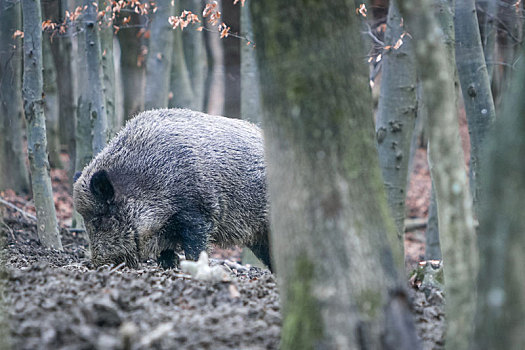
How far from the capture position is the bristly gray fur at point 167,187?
7.55m

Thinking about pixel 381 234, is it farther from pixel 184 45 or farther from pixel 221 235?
pixel 184 45

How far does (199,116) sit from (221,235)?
157cm

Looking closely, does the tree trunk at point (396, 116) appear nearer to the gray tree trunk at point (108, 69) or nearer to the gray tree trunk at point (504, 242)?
the gray tree trunk at point (108, 69)

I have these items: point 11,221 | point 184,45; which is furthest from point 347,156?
point 184,45

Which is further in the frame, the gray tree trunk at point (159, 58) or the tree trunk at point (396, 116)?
the gray tree trunk at point (159, 58)

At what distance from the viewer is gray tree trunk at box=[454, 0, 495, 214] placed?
7.11 metres

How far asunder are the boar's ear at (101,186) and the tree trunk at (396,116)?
355cm

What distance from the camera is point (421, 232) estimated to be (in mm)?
17141

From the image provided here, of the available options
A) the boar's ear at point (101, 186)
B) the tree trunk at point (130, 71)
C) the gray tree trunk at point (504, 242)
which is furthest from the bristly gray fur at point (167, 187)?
the tree trunk at point (130, 71)

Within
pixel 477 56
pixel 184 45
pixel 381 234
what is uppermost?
pixel 184 45

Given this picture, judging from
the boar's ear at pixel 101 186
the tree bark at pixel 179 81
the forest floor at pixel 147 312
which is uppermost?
the tree bark at pixel 179 81

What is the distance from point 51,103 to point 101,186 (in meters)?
9.65

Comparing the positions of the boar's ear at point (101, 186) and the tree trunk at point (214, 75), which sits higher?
the tree trunk at point (214, 75)

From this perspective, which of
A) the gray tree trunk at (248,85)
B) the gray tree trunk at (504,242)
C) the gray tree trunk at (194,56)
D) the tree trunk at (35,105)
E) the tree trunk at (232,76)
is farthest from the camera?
the tree trunk at (232,76)
